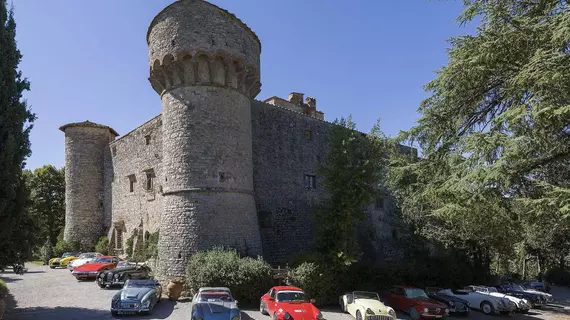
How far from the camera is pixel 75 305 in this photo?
1416 cm

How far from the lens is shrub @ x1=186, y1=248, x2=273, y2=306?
14352mm

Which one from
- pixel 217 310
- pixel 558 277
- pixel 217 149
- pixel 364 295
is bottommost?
pixel 558 277

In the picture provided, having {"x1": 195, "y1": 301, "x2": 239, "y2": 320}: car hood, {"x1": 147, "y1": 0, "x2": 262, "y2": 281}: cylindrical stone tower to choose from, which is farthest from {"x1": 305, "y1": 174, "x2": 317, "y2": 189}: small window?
{"x1": 195, "y1": 301, "x2": 239, "y2": 320}: car hood

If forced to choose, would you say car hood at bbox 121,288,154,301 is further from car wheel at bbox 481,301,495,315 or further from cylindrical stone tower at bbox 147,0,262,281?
car wheel at bbox 481,301,495,315

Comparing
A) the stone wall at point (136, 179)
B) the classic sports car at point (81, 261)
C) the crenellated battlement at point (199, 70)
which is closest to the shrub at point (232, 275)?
the crenellated battlement at point (199, 70)

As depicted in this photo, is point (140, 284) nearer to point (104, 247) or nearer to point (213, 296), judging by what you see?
point (213, 296)

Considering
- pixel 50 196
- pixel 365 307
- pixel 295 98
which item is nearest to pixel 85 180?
pixel 50 196

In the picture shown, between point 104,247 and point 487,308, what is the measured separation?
24.8m

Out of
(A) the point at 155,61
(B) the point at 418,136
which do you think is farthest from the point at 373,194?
(A) the point at 155,61

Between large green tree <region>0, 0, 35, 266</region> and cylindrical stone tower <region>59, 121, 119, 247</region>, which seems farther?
cylindrical stone tower <region>59, 121, 119, 247</region>

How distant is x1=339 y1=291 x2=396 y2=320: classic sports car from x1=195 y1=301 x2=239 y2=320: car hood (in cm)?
436

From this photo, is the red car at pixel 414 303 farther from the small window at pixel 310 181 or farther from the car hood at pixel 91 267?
the car hood at pixel 91 267

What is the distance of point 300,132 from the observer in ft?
80.6

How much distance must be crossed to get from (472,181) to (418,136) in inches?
139
